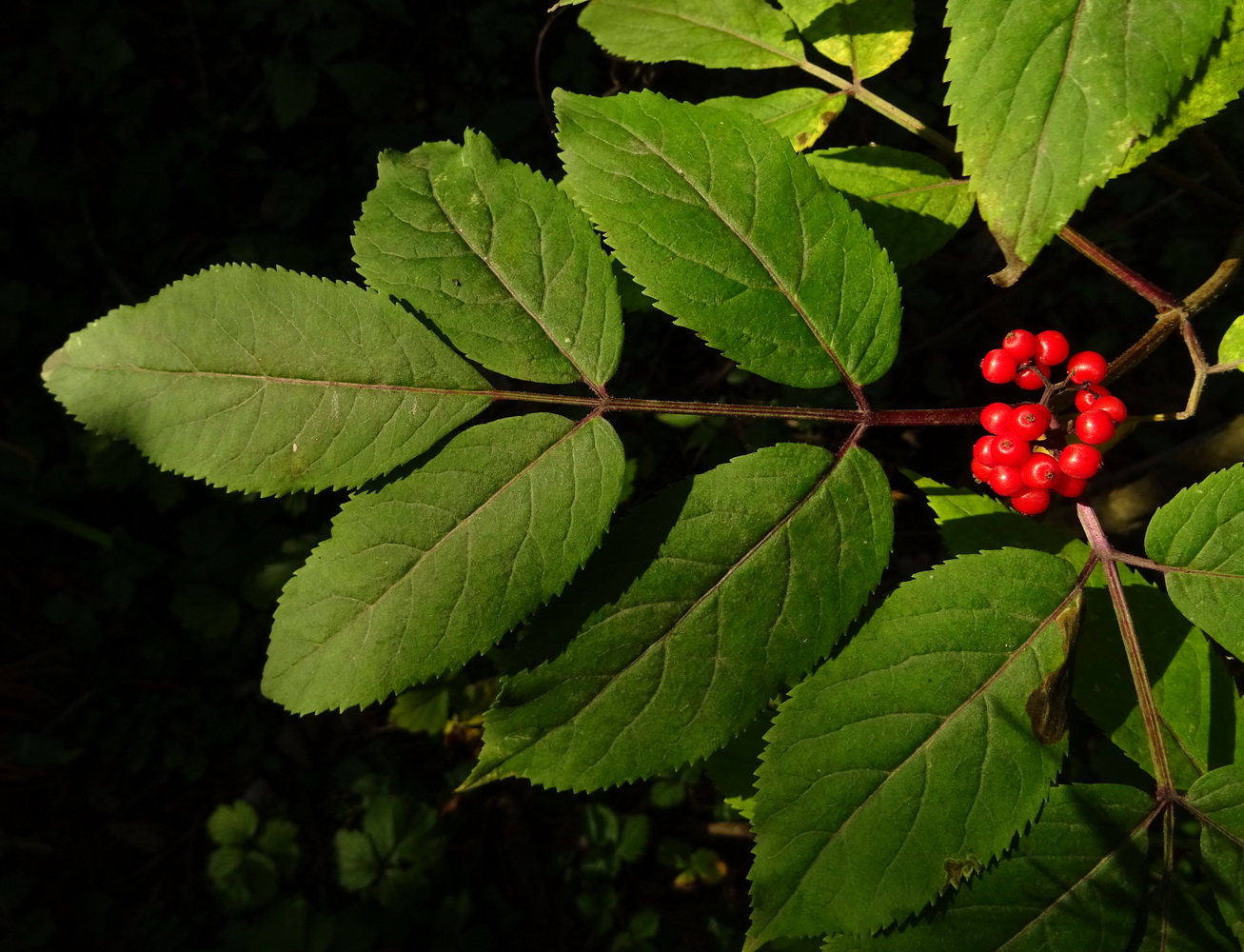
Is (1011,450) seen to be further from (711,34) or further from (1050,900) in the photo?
(711,34)

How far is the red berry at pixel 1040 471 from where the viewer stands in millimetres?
1568

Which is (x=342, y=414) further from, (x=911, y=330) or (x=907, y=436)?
(x=911, y=330)

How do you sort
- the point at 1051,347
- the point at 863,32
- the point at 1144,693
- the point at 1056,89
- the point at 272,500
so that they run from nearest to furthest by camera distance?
the point at 1056,89
the point at 1144,693
the point at 1051,347
the point at 863,32
the point at 272,500

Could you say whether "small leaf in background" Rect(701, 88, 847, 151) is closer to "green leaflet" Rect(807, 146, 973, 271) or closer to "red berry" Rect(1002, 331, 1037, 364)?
"green leaflet" Rect(807, 146, 973, 271)

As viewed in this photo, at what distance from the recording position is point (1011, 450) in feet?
5.20

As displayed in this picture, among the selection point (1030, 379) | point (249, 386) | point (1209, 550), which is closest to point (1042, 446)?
point (1030, 379)

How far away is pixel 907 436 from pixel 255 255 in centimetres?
295

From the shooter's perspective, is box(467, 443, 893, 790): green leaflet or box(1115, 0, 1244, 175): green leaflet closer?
box(467, 443, 893, 790): green leaflet

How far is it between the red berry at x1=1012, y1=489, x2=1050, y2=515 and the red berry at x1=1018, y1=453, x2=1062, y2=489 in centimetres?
5

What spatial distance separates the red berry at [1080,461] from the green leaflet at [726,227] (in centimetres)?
42

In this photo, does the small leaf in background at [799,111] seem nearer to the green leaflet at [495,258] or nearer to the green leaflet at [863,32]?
the green leaflet at [863,32]

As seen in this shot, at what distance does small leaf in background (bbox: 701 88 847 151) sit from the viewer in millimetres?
1930

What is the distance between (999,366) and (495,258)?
42.4 inches

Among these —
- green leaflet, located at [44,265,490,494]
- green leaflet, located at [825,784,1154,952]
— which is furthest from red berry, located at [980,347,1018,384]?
green leaflet, located at [44,265,490,494]
